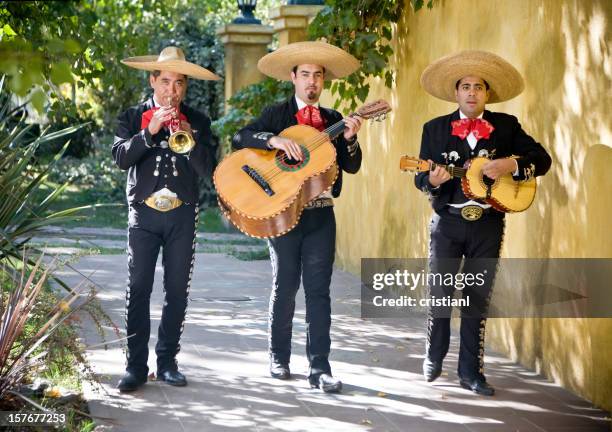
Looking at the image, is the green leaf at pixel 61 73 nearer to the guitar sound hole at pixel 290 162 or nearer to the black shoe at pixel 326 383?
the guitar sound hole at pixel 290 162

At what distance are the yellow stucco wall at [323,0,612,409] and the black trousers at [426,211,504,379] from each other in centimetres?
57

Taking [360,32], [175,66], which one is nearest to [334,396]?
[175,66]

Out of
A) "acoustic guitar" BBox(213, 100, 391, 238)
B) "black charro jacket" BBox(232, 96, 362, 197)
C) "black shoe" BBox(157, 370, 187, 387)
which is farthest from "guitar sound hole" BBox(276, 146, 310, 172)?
"black shoe" BBox(157, 370, 187, 387)

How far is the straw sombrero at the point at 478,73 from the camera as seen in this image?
595 centimetres

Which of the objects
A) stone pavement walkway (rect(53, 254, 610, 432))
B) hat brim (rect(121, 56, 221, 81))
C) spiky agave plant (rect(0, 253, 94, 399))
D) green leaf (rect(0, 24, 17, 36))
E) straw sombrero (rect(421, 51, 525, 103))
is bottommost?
stone pavement walkway (rect(53, 254, 610, 432))

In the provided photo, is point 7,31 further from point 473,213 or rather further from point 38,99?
point 38,99

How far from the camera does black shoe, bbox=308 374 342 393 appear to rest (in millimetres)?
5938

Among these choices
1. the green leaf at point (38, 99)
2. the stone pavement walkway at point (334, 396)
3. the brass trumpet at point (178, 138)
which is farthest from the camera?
the brass trumpet at point (178, 138)

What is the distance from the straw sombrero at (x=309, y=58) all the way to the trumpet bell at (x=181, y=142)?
2.78ft

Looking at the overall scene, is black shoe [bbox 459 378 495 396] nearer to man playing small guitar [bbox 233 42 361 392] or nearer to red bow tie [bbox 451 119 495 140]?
man playing small guitar [bbox 233 42 361 392]

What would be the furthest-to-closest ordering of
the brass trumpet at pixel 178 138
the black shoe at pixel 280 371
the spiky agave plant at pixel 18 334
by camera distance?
the black shoe at pixel 280 371 → the brass trumpet at pixel 178 138 → the spiky agave plant at pixel 18 334

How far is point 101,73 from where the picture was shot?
8078mm

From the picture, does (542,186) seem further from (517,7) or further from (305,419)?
(305,419)

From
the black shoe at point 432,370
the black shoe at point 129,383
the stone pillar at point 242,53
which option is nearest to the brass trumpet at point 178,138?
the black shoe at point 129,383
